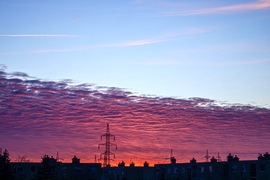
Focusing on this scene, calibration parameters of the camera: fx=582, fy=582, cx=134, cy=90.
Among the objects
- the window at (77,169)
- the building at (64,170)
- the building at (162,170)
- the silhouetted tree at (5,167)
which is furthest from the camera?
the window at (77,169)

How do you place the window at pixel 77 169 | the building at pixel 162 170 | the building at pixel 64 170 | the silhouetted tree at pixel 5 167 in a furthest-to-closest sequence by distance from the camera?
the window at pixel 77 169 < the building at pixel 64 170 < the building at pixel 162 170 < the silhouetted tree at pixel 5 167

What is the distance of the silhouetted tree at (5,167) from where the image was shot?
78750mm

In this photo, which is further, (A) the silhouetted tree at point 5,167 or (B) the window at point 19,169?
(B) the window at point 19,169

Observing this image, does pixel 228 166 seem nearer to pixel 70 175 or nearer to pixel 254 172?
pixel 254 172

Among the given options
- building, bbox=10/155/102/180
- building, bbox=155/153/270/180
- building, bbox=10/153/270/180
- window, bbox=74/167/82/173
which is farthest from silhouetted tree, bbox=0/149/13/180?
building, bbox=155/153/270/180

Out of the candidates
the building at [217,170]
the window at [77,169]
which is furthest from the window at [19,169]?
A: the building at [217,170]

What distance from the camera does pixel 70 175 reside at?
11669cm

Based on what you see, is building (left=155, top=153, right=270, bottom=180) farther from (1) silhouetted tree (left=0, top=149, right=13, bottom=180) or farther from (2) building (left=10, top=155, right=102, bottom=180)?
(1) silhouetted tree (left=0, top=149, right=13, bottom=180)

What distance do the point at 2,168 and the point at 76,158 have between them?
39497 millimetres

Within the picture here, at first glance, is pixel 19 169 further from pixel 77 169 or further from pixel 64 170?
pixel 77 169

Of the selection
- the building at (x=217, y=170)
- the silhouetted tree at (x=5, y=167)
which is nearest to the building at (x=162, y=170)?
the building at (x=217, y=170)

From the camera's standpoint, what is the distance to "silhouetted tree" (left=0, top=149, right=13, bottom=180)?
258 feet

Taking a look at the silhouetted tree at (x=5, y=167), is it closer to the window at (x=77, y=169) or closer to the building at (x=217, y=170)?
the window at (x=77, y=169)

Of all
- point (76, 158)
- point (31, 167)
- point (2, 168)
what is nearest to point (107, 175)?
point (76, 158)
